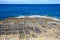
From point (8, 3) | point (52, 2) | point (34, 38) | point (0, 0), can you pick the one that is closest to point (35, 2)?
point (52, 2)

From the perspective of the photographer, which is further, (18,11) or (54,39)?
(18,11)

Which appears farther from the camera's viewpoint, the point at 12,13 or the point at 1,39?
the point at 12,13

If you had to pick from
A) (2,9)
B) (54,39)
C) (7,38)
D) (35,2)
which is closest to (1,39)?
(7,38)

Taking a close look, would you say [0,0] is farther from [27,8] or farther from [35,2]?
[27,8]

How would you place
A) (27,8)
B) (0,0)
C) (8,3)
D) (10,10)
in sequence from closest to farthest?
1. (0,0)
2. (8,3)
3. (10,10)
4. (27,8)

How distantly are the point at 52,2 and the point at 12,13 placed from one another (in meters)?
2.93

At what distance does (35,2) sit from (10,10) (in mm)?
2294

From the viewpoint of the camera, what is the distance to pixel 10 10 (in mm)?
9695

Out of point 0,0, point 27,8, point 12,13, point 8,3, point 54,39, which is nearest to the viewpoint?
point 54,39

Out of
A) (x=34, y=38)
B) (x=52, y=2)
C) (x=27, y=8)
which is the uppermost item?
(x=34, y=38)

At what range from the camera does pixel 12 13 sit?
9086 mm

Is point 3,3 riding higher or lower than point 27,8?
higher

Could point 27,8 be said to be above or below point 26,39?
below

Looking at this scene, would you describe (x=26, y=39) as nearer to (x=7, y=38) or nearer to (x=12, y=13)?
(x=7, y=38)
